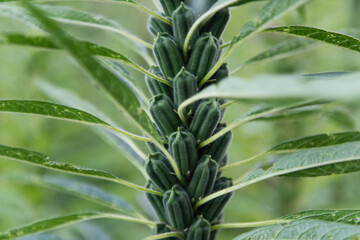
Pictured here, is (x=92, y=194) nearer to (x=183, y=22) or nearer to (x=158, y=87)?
(x=158, y=87)

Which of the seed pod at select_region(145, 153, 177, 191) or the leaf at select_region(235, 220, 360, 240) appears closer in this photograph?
the leaf at select_region(235, 220, 360, 240)

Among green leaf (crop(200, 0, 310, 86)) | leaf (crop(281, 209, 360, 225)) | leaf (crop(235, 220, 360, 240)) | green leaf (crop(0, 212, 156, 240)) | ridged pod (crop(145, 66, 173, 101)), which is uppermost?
ridged pod (crop(145, 66, 173, 101))

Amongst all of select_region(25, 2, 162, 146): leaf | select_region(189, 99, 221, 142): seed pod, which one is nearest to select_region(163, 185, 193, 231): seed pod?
select_region(189, 99, 221, 142): seed pod

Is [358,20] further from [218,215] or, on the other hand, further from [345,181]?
[218,215]

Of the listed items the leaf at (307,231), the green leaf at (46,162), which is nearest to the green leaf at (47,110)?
the green leaf at (46,162)

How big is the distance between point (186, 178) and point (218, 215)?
0.32 feet

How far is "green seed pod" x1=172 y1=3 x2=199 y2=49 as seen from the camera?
0.71 metres

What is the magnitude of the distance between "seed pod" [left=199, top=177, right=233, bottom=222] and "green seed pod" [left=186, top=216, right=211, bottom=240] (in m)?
0.03

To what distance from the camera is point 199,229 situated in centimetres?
71

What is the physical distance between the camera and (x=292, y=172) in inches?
27.6

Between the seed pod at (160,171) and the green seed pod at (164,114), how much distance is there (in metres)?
0.05

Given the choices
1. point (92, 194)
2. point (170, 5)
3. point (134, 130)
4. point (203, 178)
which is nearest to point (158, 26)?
point (170, 5)

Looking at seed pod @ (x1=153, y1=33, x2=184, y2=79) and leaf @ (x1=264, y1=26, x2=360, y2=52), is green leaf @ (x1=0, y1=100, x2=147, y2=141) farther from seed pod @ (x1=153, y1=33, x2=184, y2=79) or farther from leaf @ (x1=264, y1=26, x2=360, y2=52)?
leaf @ (x1=264, y1=26, x2=360, y2=52)

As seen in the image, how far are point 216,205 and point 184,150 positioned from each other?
0.13 m
